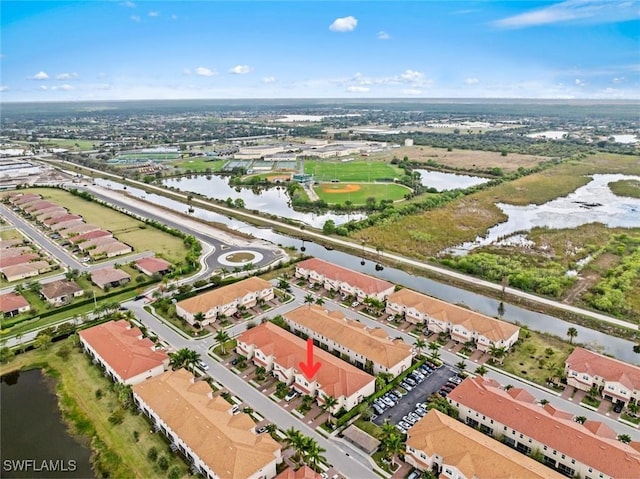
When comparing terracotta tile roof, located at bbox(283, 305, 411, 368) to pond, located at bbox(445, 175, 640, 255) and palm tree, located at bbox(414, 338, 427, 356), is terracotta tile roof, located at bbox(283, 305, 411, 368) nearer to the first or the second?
palm tree, located at bbox(414, 338, 427, 356)

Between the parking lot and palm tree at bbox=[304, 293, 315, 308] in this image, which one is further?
palm tree at bbox=[304, 293, 315, 308]

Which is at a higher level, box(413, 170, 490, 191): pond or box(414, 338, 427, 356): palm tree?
box(413, 170, 490, 191): pond

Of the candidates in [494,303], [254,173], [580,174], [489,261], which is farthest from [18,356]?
[580,174]

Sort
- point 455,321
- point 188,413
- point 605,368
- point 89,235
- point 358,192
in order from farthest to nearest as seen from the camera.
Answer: point 358,192, point 89,235, point 455,321, point 605,368, point 188,413

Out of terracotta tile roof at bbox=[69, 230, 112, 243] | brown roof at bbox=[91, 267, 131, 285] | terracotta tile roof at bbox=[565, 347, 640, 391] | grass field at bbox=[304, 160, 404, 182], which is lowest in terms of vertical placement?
terracotta tile roof at bbox=[565, 347, 640, 391]

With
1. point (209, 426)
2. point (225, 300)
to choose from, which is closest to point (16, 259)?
point (225, 300)

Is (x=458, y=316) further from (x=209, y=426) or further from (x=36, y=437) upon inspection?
(x=36, y=437)

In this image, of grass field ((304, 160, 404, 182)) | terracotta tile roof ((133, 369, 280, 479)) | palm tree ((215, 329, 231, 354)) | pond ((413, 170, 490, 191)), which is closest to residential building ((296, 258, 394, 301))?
palm tree ((215, 329, 231, 354))

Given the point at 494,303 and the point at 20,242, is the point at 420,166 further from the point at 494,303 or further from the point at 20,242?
the point at 20,242
